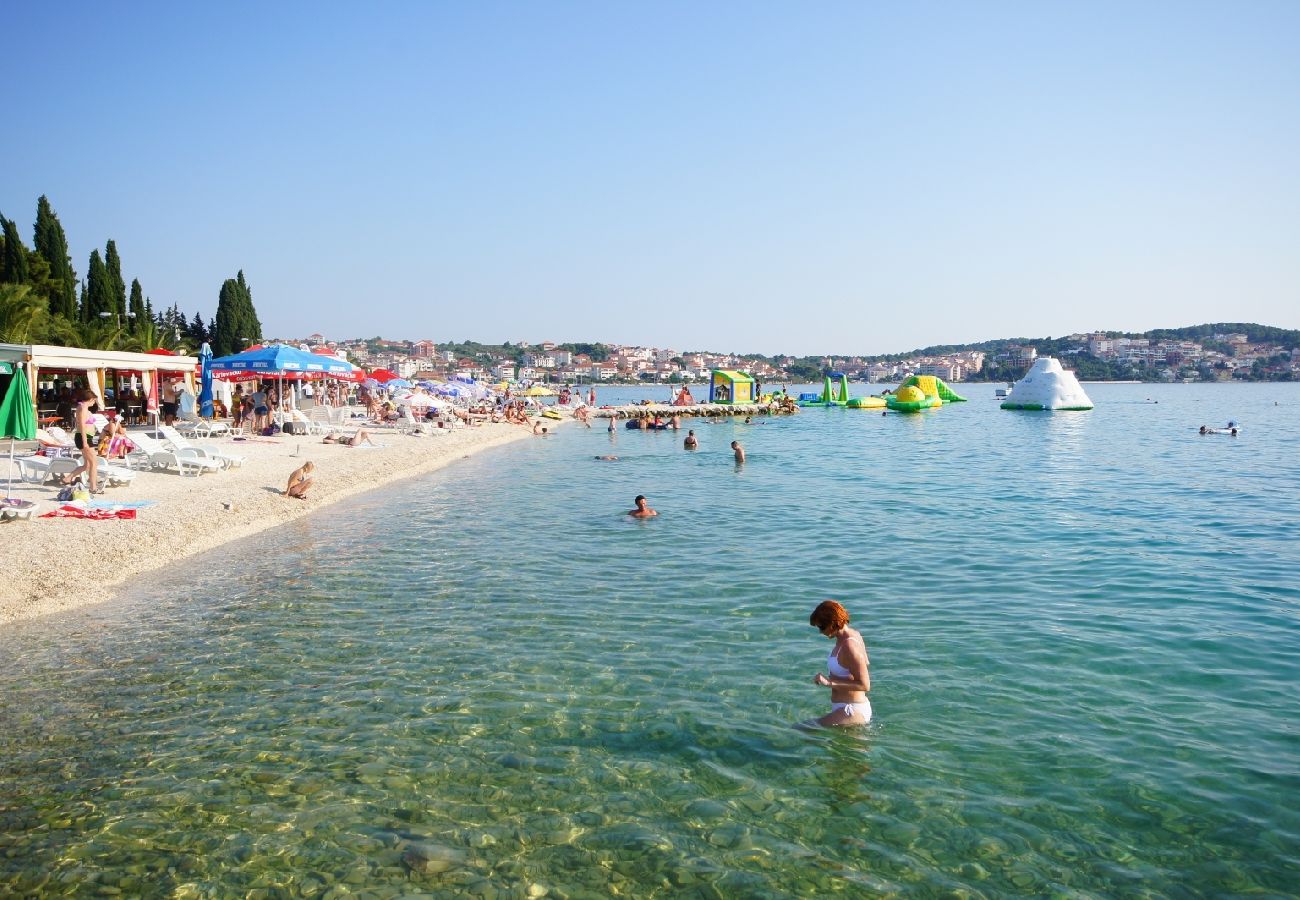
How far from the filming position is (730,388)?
64.7 m

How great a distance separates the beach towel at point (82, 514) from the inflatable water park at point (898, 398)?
185ft

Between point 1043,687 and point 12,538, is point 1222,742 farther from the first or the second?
point 12,538

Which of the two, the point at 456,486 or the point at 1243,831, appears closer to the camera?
the point at 1243,831

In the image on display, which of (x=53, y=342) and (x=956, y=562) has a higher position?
(x=53, y=342)

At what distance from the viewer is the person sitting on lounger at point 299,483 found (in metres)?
16.6

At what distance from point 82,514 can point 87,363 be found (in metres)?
11.2

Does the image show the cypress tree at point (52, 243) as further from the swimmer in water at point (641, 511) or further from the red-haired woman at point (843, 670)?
the red-haired woman at point (843, 670)

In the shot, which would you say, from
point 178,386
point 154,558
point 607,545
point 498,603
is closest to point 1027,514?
point 607,545

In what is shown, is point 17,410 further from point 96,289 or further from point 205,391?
point 96,289

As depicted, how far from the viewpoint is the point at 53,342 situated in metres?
32.7

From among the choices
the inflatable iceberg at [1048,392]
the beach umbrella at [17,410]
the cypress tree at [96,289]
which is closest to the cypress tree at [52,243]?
the cypress tree at [96,289]

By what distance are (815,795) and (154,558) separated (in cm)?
1008

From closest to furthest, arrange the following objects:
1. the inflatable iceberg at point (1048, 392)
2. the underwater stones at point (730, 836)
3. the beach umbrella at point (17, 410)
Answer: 1. the underwater stones at point (730, 836)
2. the beach umbrella at point (17, 410)
3. the inflatable iceberg at point (1048, 392)

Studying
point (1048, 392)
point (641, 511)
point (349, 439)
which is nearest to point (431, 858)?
point (641, 511)
